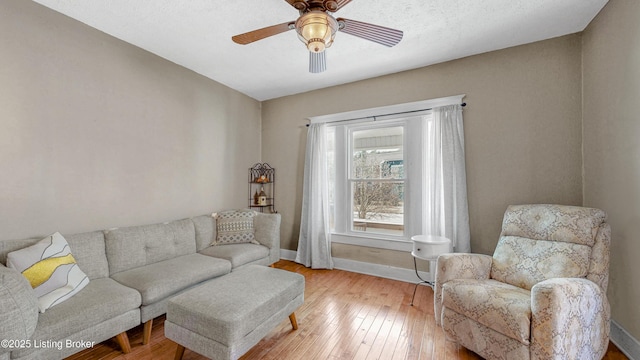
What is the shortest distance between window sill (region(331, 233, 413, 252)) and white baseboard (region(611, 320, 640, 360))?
172cm

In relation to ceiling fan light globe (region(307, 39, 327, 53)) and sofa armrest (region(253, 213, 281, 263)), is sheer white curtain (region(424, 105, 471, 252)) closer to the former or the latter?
sofa armrest (region(253, 213, 281, 263))

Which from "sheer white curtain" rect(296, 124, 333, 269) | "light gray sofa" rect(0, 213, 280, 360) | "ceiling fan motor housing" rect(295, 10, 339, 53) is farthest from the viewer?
"sheer white curtain" rect(296, 124, 333, 269)

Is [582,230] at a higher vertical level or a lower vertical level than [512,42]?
lower

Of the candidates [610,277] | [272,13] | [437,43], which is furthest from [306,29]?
[610,277]

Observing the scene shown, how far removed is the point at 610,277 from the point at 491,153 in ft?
4.52

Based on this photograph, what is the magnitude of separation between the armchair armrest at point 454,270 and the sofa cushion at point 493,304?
0.20ft

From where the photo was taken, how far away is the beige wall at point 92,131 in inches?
77.1

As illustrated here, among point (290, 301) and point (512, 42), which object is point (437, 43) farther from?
point (290, 301)

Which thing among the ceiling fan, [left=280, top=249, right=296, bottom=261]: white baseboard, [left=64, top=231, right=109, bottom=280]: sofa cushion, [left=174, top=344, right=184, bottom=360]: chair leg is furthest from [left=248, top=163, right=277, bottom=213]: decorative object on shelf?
the ceiling fan

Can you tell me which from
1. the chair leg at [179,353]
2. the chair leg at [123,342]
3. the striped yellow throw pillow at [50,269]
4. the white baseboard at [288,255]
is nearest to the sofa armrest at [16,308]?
the striped yellow throw pillow at [50,269]

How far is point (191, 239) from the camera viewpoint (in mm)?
2900

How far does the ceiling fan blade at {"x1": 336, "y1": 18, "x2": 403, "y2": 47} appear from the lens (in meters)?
1.59

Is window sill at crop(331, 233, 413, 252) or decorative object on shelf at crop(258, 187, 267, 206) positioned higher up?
decorative object on shelf at crop(258, 187, 267, 206)

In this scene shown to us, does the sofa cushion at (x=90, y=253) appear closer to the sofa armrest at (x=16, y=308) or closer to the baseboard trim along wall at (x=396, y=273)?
the sofa armrest at (x=16, y=308)
